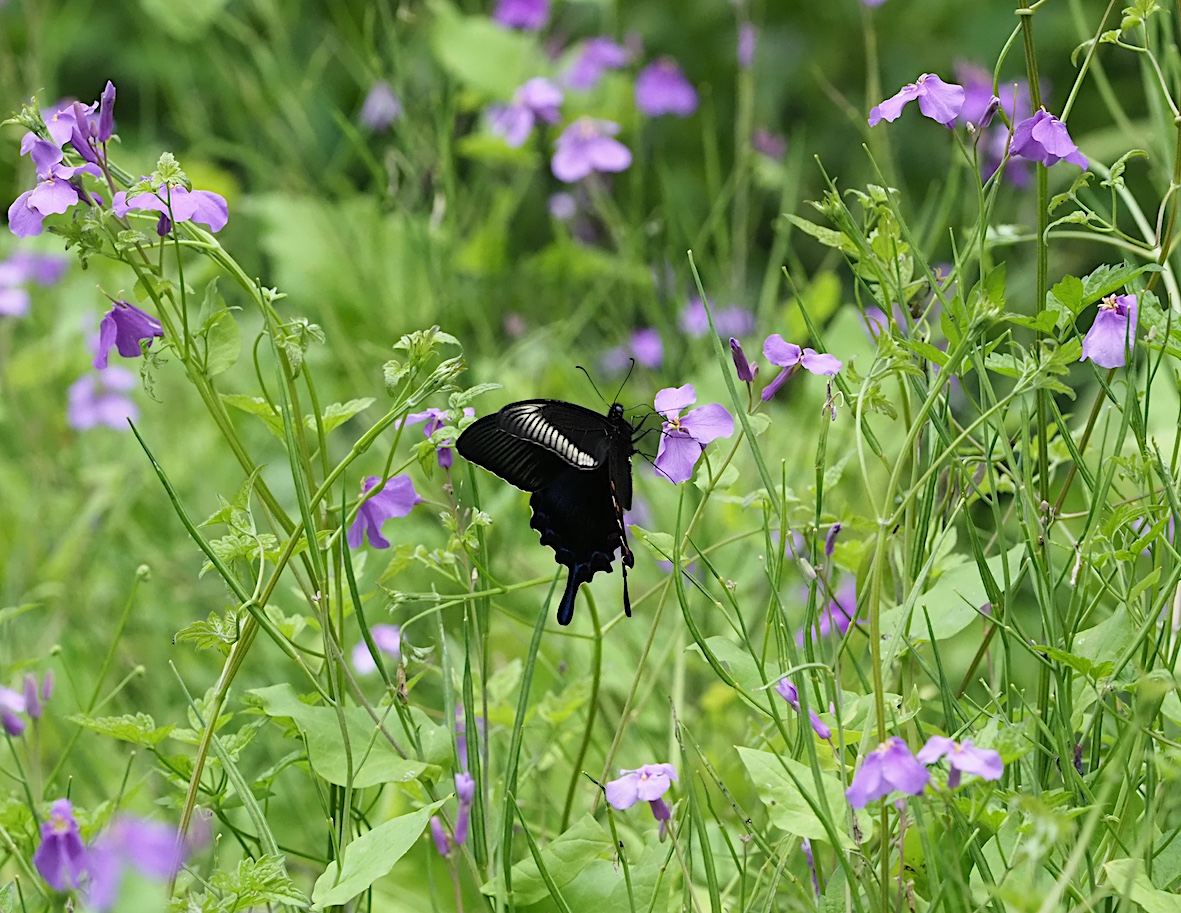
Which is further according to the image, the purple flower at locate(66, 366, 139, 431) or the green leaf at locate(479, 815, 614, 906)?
the purple flower at locate(66, 366, 139, 431)

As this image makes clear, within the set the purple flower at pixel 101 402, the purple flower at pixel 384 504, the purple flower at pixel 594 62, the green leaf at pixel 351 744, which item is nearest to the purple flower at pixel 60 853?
the green leaf at pixel 351 744

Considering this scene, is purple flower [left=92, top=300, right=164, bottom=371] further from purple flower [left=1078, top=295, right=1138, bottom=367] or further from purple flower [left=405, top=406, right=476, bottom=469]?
purple flower [left=1078, top=295, right=1138, bottom=367]

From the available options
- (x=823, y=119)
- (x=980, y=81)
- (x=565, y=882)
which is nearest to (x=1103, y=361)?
(x=565, y=882)

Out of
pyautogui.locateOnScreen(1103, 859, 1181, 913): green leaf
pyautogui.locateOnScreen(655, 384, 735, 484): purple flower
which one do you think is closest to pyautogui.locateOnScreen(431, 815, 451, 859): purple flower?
pyautogui.locateOnScreen(655, 384, 735, 484): purple flower

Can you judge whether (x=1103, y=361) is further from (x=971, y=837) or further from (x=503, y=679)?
(x=503, y=679)

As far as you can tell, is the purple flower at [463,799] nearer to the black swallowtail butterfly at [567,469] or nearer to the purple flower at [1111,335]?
the black swallowtail butterfly at [567,469]
